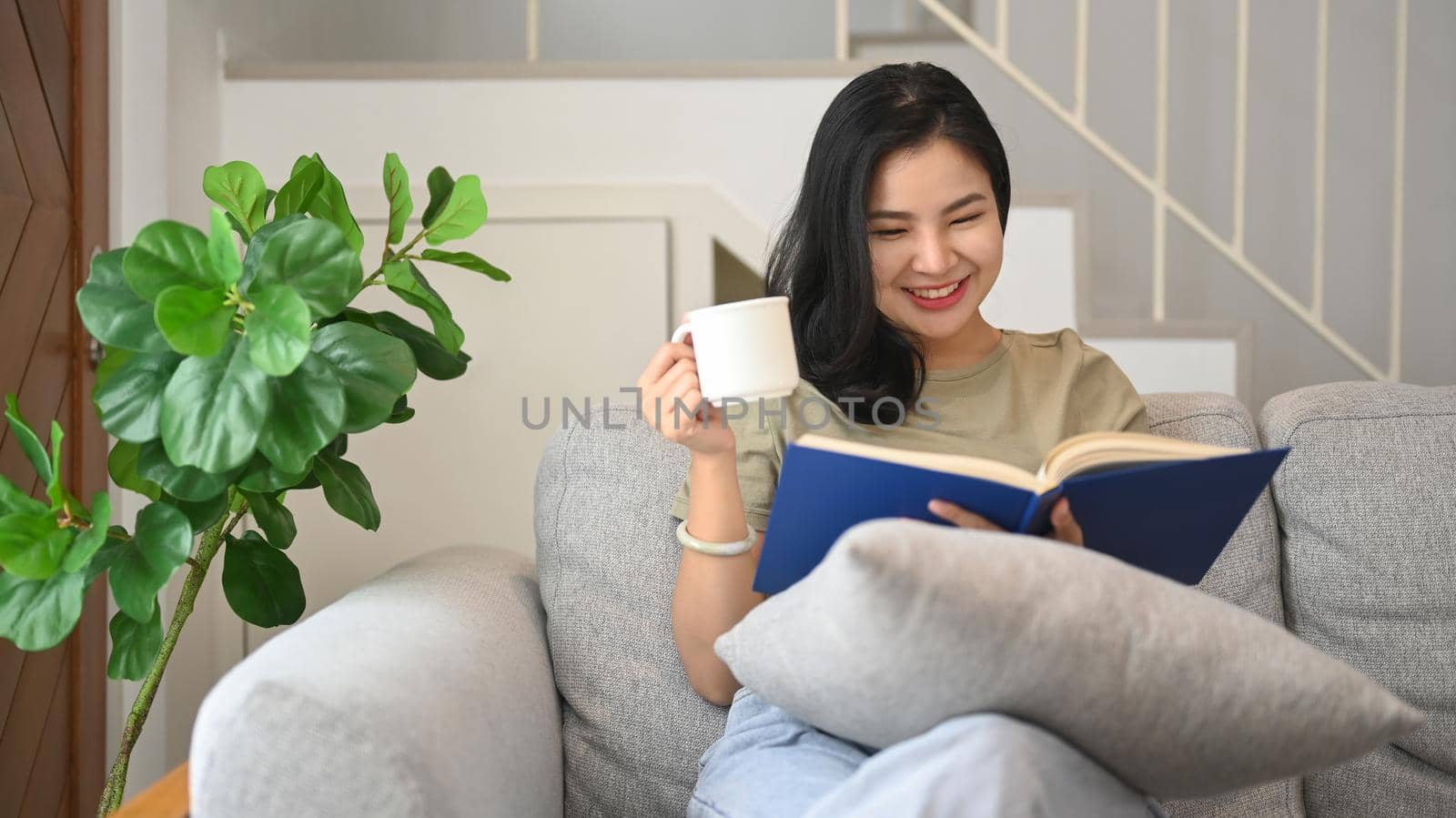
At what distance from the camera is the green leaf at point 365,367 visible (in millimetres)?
1148

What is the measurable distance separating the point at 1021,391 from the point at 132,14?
1551 millimetres

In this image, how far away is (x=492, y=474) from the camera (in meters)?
2.36

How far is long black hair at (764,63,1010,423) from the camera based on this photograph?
1340mm

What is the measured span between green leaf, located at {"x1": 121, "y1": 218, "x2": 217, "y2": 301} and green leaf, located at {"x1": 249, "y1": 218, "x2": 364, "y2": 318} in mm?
51

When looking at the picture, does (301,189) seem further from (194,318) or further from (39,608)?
(39,608)

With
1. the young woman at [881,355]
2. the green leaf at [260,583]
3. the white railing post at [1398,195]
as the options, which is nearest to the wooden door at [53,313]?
the green leaf at [260,583]

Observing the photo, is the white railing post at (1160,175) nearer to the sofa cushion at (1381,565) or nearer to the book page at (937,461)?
the sofa cushion at (1381,565)

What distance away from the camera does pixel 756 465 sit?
4.35 ft

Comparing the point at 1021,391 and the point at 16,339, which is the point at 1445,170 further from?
the point at 16,339

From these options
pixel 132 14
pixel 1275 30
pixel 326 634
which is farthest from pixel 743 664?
pixel 1275 30

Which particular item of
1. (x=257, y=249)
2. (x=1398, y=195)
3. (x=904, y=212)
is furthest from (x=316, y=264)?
(x=1398, y=195)

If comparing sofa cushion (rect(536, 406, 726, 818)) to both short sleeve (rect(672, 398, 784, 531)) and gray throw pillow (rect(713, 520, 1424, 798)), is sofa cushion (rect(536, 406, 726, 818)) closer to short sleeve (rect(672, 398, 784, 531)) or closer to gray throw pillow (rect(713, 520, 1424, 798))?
short sleeve (rect(672, 398, 784, 531))

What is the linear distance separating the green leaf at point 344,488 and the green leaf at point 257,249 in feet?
0.78

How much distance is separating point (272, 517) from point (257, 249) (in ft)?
1.03
